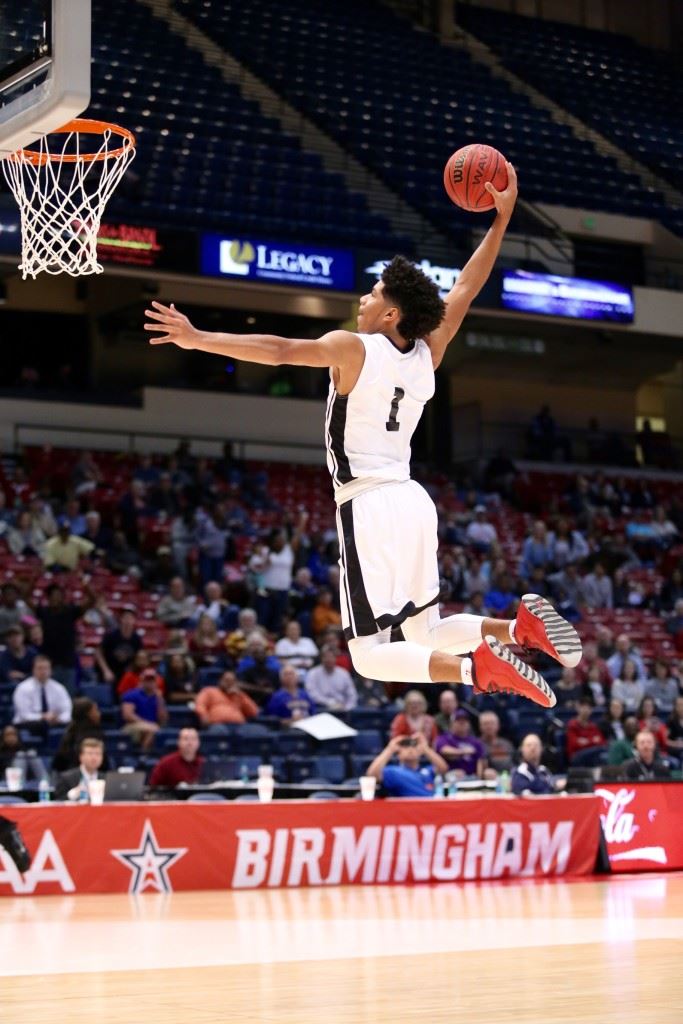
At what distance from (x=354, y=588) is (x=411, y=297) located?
124 cm

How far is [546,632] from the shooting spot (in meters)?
5.88

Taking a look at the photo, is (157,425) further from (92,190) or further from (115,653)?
(92,190)

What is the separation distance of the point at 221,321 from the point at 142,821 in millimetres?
14547

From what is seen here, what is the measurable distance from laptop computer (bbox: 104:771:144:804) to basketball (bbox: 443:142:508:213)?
21.6 feet

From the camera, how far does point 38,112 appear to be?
21.8 ft

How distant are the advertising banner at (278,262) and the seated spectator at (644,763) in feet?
32.0

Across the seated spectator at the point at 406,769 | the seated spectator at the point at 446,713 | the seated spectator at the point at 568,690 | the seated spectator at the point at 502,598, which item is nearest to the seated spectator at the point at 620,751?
the seated spectator at the point at 446,713

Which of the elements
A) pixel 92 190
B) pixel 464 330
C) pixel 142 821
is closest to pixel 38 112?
pixel 92 190

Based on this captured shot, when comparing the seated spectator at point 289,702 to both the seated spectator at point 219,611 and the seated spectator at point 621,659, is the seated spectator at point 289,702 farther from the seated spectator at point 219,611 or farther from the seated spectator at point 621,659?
the seated spectator at point 621,659

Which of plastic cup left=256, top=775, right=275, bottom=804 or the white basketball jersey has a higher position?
the white basketball jersey

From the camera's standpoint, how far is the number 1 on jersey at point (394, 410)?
6238 mm

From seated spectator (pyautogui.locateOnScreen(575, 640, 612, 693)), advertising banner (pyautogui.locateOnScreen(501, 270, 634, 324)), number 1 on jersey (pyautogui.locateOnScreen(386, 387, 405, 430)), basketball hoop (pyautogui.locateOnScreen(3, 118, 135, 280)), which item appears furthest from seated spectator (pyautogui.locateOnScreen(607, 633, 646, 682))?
number 1 on jersey (pyautogui.locateOnScreen(386, 387, 405, 430))

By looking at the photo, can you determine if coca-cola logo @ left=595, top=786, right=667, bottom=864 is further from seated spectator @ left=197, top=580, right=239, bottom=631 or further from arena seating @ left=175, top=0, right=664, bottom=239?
arena seating @ left=175, top=0, right=664, bottom=239

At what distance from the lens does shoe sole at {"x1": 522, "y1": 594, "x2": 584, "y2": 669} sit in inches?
229
